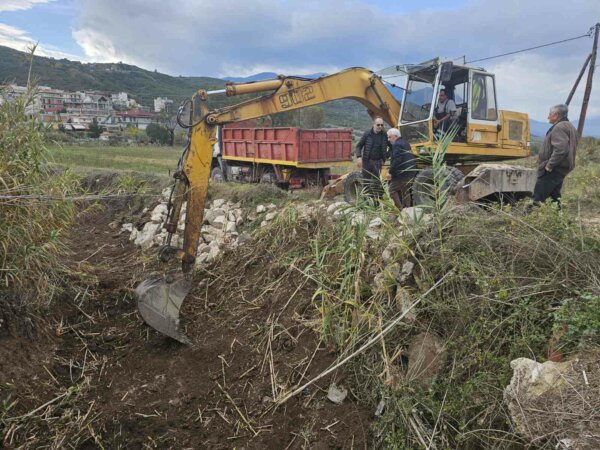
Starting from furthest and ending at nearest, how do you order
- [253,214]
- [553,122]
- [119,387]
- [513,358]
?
[253,214] → [553,122] → [119,387] → [513,358]

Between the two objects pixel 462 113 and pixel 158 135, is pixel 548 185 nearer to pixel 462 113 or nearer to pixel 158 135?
pixel 462 113

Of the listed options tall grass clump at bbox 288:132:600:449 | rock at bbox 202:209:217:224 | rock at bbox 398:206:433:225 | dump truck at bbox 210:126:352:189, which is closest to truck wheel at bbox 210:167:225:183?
dump truck at bbox 210:126:352:189

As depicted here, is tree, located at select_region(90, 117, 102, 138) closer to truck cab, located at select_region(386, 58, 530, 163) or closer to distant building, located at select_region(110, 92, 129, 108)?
distant building, located at select_region(110, 92, 129, 108)

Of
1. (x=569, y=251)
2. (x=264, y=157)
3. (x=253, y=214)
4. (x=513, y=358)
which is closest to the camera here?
(x=513, y=358)

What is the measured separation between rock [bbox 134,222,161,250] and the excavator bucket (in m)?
2.82

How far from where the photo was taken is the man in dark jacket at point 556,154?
5.35 metres

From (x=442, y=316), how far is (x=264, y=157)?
27.2ft

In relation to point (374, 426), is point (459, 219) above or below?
above

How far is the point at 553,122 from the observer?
5637 mm

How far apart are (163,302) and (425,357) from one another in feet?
7.98

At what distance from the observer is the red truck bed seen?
33.2 feet

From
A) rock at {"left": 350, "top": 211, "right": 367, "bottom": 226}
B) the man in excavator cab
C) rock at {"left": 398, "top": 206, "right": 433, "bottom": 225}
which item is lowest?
rock at {"left": 350, "top": 211, "right": 367, "bottom": 226}

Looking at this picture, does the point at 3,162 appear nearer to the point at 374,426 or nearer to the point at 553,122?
the point at 374,426

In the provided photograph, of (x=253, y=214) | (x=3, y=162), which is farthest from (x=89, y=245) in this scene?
(x=3, y=162)
